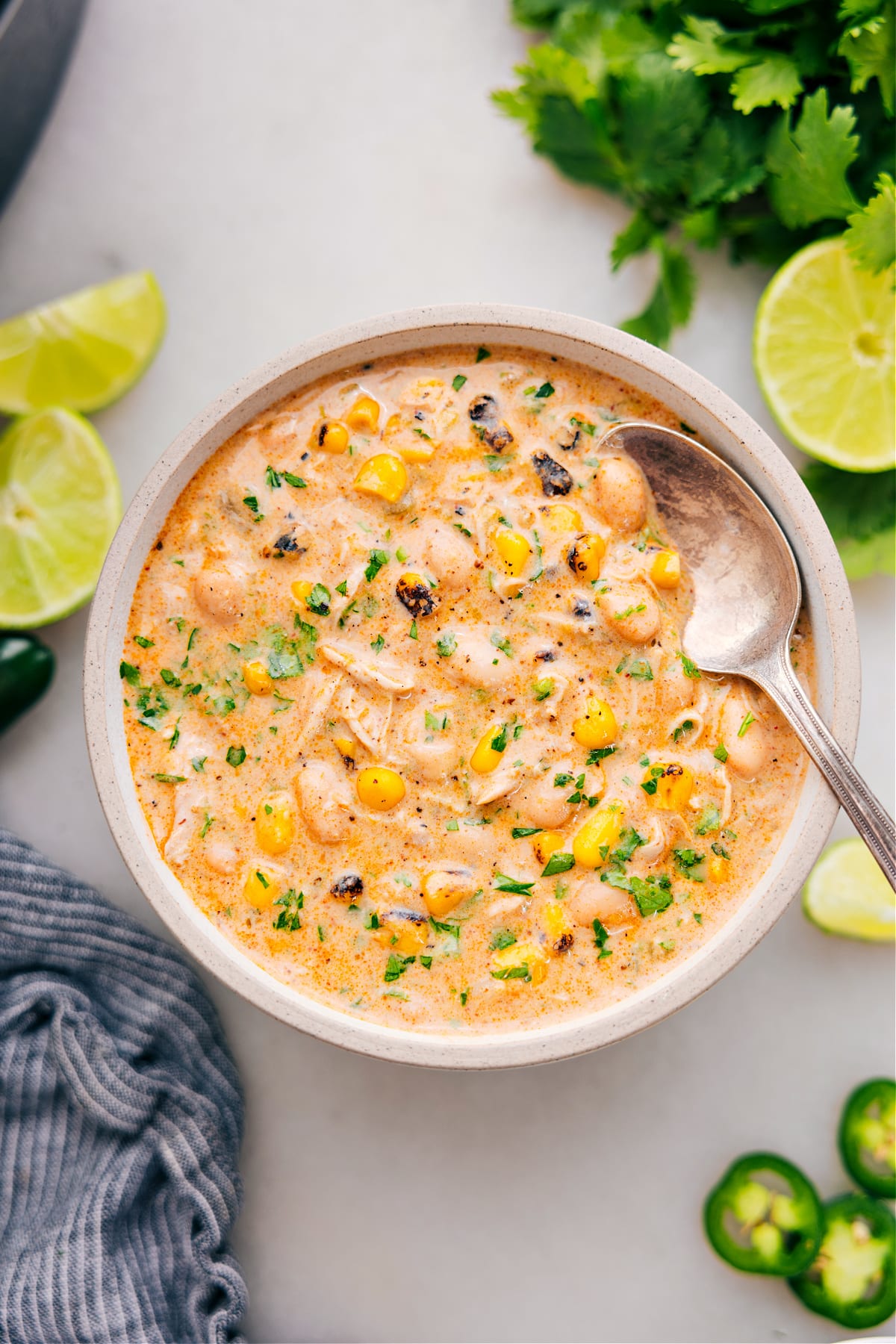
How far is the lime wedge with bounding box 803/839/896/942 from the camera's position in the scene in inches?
116

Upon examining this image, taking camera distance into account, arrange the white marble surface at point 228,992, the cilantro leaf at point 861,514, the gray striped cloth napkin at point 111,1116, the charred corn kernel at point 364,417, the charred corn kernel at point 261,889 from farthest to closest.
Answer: the white marble surface at point 228,992 < the cilantro leaf at point 861,514 < the gray striped cloth napkin at point 111,1116 < the charred corn kernel at point 364,417 < the charred corn kernel at point 261,889

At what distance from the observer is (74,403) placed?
309cm

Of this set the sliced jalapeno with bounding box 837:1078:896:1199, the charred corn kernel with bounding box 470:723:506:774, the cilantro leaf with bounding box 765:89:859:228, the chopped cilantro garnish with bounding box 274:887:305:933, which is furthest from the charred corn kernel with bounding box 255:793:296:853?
the cilantro leaf with bounding box 765:89:859:228

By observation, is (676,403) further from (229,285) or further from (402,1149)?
(402,1149)

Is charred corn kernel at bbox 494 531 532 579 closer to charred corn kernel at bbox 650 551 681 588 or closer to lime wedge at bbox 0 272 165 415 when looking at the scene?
charred corn kernel at bbox 650 551 681 588

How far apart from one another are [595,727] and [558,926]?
0.47m

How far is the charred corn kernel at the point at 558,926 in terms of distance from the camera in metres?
2.39

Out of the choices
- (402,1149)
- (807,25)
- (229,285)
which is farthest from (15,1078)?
(807,25)

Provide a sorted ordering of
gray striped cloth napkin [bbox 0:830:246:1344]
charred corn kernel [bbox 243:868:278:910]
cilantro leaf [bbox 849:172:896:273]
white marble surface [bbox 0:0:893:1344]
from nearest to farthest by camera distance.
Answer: charred corn kernel [bbox 243:868:278:910] < cilantro leaf [bbox 849:172:896:273] < gray striped cloth napkin [bbox 0:830:246:1344] < white marble surface [bbox 0:0:893:1344]

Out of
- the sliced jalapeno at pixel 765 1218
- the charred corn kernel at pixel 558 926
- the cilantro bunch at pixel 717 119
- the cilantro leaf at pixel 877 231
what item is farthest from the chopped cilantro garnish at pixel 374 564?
the sliced jalapeno at pixel 765 1218

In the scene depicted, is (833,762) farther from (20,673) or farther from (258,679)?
(20,673)

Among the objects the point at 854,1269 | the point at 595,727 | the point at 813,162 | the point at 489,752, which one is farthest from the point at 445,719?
the point at 854,1269

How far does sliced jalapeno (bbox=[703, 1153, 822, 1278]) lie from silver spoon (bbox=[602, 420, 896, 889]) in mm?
1452

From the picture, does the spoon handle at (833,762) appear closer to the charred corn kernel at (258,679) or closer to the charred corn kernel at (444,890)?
the charred corn kernel at (444,890)
